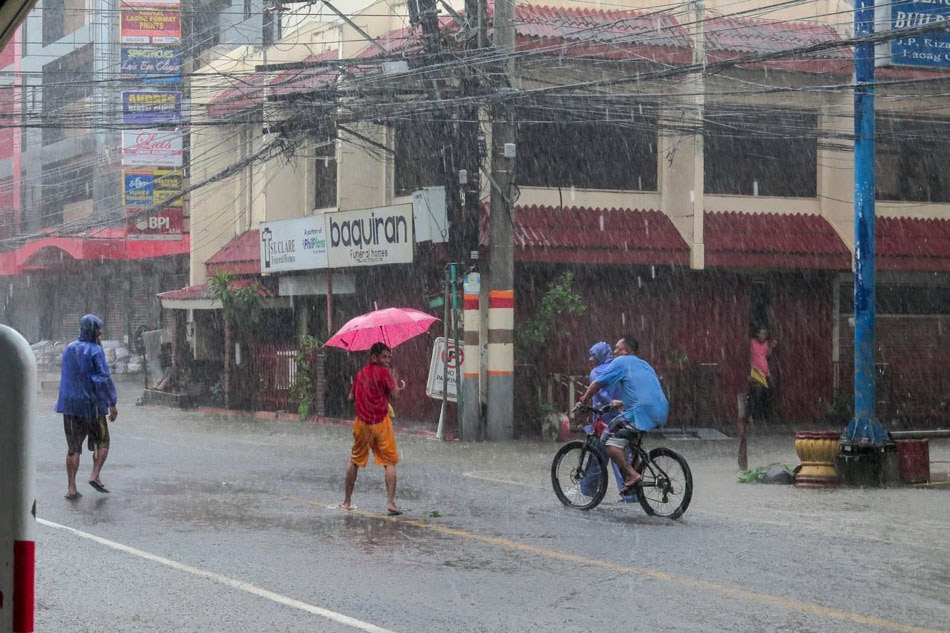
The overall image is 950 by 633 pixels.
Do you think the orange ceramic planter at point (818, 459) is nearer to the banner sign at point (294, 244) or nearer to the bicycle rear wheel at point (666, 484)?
the bicycle rear wheel at point (666, 484)

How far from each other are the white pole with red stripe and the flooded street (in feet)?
13.9

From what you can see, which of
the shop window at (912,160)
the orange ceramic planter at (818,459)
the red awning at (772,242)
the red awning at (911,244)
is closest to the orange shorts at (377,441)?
the orange ceramic planter at (818,459)

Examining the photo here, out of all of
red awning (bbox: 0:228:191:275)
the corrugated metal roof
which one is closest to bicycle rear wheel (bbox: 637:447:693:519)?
the corrugated metal roof

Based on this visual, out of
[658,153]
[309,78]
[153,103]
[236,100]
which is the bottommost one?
[658,153]

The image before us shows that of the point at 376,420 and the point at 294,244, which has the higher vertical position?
the point at 294,244

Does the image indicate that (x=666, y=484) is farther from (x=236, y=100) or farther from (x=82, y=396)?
(x=236, y=100)

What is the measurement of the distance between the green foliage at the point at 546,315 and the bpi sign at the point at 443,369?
3.85 ft

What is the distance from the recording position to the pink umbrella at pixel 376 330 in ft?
45.6

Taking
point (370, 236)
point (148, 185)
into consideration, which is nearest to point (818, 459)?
point (370, 236)

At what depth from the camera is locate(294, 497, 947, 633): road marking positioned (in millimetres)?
7535

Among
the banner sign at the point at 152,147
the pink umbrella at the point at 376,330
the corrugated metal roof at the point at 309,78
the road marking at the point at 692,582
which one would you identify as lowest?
the road marking at the point at 692,582

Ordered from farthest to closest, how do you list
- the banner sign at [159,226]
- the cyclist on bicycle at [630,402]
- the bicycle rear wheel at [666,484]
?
the banner sign at [159,226], the cyclist on bicycle at [630,402], the bicycle rear wheel at [666,484]

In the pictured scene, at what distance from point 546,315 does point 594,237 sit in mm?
1693

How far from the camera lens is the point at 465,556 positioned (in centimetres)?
973
